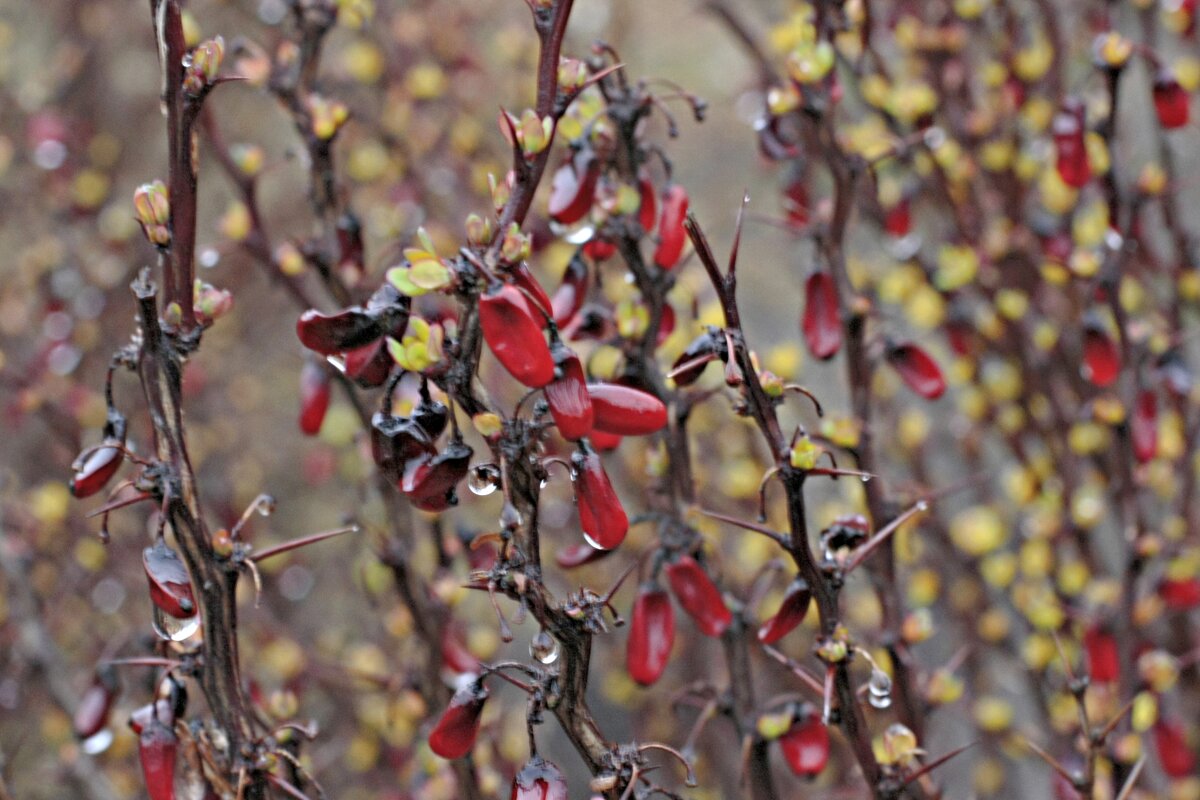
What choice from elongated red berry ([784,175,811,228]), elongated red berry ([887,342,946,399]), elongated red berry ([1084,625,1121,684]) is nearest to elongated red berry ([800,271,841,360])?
elongated red berry ([887,342,946,399])

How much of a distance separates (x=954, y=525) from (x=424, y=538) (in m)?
0.86

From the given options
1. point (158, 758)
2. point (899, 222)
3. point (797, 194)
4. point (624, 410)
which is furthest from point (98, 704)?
point (899, 222)

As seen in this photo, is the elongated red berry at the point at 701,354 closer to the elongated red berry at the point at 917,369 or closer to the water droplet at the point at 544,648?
the water droplet at the point at 544,648

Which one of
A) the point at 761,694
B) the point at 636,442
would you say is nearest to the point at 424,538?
the point at 636,442

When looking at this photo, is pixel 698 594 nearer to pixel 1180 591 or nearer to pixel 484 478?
pixel 484 478

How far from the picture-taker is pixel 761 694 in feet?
5.92

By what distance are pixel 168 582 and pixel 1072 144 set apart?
0.96 m

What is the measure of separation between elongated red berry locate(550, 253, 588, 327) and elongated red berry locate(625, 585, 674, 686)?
0.23 m

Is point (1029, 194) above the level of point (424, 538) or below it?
above

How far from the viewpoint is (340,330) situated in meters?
0.67

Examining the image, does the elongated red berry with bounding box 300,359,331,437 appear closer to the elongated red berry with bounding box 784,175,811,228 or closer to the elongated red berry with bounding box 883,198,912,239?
the elongated red berry with bounding box 784,175,811,228

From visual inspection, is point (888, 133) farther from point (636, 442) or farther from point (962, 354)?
point (636, 442)

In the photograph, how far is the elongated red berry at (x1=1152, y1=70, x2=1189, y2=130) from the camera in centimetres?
118

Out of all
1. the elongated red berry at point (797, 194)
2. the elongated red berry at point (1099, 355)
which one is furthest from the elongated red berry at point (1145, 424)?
the elongated red berry at point (797, 194)
